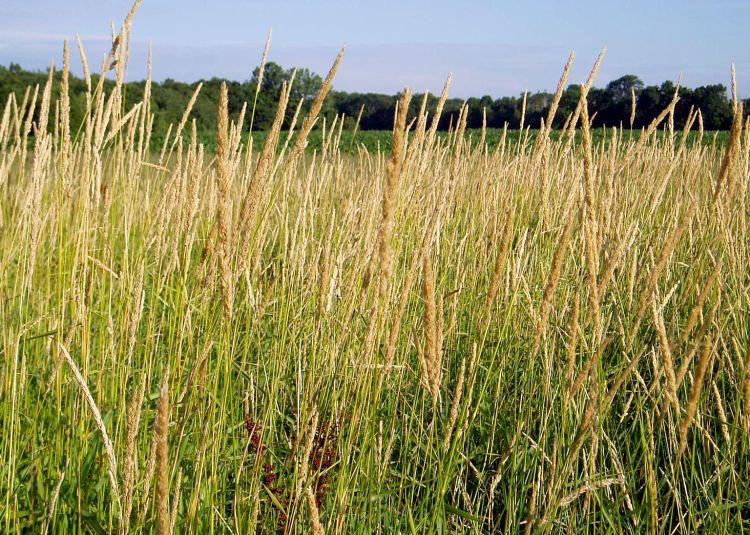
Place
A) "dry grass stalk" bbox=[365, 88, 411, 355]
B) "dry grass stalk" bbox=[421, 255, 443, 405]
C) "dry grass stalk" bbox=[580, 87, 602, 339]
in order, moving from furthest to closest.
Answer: "dry grass stalk" bbox=[580, 87, 602, 339]
"dry grass stalk" bbox=[421, 255, 443, 405]
"dry grass stalk" bbox=[365, 88, 411, 355]

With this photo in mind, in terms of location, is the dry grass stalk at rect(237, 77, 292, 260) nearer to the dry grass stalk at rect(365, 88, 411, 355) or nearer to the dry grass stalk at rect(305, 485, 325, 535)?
the dry grass stalk at rect(365, 88, 411, 355)

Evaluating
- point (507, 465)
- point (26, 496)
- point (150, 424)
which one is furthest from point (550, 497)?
point (150, 424)

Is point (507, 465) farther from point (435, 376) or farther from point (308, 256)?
point (308, 256)

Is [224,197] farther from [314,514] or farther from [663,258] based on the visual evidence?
[663,258]

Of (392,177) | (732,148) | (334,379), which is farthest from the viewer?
(334,379)

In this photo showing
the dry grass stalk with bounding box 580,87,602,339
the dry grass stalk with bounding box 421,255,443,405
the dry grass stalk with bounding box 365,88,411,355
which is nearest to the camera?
the dry grass stalk with bounding box 365,88,411,355

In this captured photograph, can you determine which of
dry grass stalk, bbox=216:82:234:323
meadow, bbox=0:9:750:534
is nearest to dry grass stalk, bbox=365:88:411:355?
meadow, bbox=0:9:750:534

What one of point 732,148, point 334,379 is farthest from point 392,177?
point 334,379

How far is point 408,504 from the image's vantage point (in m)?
1.22

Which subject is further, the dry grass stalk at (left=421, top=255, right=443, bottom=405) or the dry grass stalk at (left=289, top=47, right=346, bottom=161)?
the dry grass stalk at (left=289, top=47, right=346, bottom=161)

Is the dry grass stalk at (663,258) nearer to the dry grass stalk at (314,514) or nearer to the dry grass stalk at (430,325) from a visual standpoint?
the dry grass stalk at (430,325)

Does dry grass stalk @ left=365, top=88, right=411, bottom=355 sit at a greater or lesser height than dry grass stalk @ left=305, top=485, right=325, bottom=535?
greater

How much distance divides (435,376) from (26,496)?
3.21ft

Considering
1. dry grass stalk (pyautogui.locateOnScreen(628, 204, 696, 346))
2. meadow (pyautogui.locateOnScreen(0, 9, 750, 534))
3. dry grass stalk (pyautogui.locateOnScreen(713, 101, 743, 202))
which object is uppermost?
dry grass stalk (pyautogui.locateOnScreen(713, 101, 743, 202))
